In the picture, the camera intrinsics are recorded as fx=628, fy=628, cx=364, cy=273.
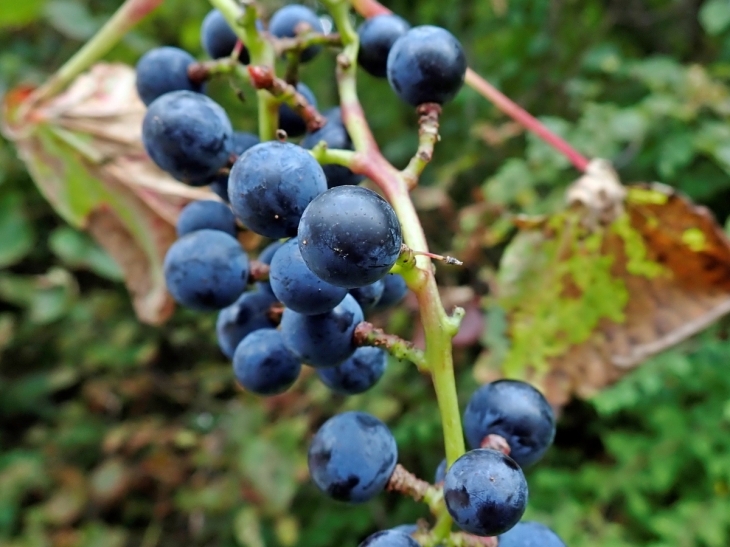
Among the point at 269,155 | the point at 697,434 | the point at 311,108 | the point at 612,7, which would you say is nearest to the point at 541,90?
the point at 612,7

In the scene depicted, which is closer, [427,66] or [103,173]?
[427,66]

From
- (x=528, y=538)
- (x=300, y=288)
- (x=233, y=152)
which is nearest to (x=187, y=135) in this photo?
(x=233, y=152)

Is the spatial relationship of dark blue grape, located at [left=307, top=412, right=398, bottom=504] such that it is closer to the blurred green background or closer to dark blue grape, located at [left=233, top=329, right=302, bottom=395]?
dark blue grape, located at [left=233, top=329, right=302, bottom=395]

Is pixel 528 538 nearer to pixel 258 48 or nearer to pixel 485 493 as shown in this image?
pixel 485 493

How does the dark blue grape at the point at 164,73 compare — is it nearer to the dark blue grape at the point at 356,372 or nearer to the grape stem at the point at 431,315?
the grape stem at the point at 431,315

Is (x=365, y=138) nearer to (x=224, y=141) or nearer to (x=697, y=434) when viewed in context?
(x=224, y=141)

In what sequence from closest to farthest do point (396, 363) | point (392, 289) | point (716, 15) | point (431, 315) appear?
point (431, 315), point (392, 289), point (716, 15), point (396, 363)
